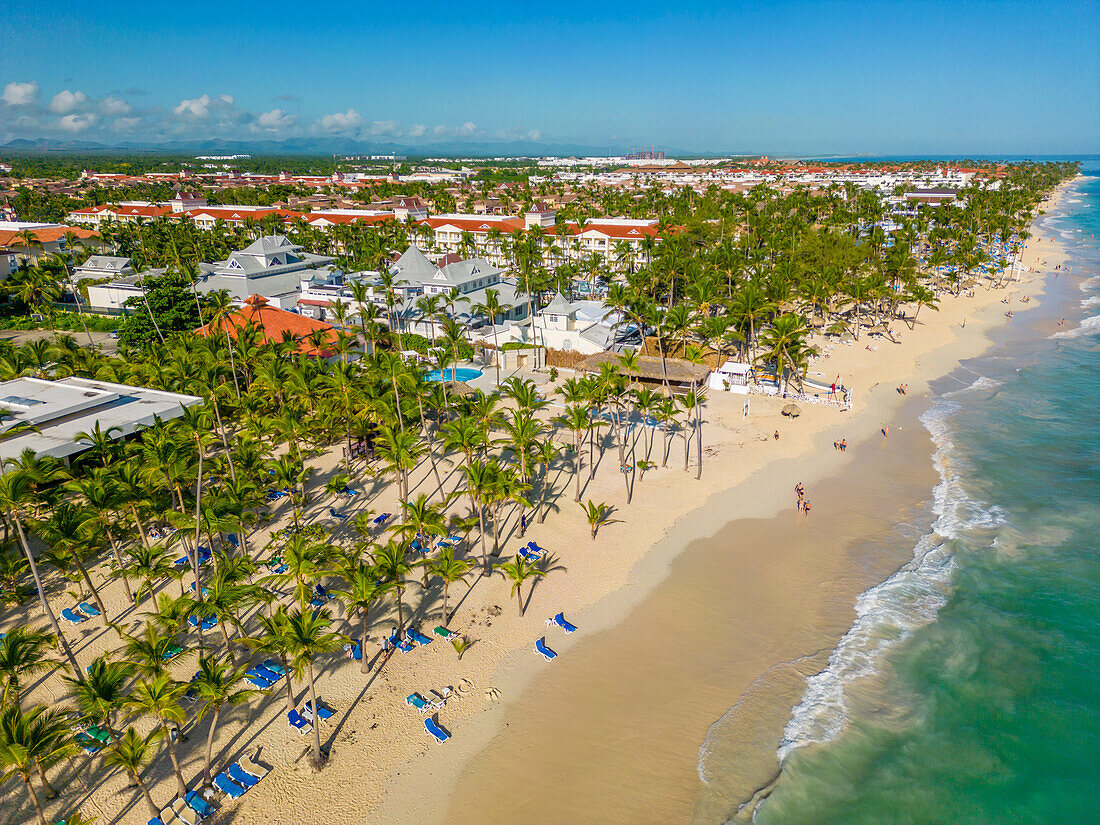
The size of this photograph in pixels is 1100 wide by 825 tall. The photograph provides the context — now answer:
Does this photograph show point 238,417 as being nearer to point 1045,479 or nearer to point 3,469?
point 3,469

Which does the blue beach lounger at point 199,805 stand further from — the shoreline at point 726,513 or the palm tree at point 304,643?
the shoreline at point 726,513

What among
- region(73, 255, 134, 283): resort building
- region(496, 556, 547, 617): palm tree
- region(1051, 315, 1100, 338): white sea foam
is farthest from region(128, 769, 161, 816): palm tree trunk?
region(1051, 315, 1100, 338): white sea foam

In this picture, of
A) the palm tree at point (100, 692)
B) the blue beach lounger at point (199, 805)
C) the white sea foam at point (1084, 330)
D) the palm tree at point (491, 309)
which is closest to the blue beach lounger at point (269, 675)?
the blue beach lounger at point (199, 805)

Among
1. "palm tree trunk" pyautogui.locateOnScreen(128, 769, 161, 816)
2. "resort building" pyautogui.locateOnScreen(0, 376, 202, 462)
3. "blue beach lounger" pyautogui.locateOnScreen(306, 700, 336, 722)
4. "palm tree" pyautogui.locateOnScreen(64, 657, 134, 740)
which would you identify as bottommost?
"blue beach lounger" pyautogui.locateOnScreen(306, 700, 336, 722)

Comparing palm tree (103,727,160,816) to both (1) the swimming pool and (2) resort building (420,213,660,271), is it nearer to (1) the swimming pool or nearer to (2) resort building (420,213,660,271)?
(1) the swimming pool

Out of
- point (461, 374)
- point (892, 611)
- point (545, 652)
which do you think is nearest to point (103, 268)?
point (461, 374)

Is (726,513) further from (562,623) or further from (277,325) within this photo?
(277,325)
